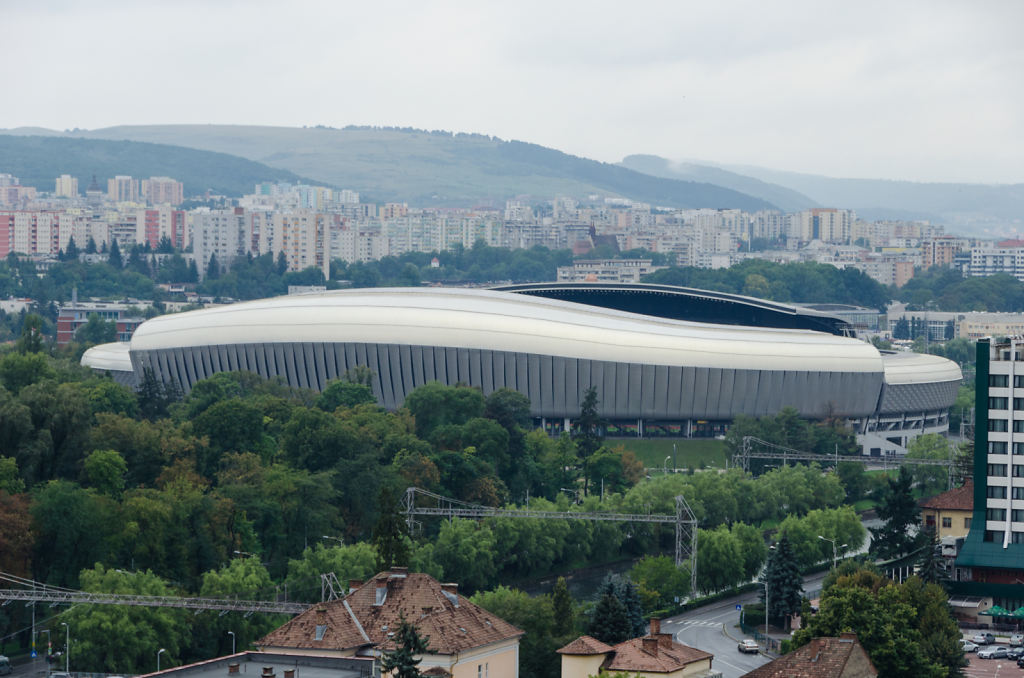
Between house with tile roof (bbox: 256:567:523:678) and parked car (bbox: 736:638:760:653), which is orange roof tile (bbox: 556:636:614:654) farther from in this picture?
parked car (bbox: 736:638:760:653)

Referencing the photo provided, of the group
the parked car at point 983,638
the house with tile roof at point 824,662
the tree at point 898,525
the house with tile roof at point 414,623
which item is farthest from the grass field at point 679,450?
the house with tile roof at point 414,623

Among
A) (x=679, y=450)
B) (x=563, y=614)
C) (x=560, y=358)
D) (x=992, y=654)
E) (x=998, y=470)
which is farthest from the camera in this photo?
(x=560, y=358)

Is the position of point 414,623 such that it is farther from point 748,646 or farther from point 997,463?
point 997,463

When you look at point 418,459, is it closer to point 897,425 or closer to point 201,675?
point 201,675

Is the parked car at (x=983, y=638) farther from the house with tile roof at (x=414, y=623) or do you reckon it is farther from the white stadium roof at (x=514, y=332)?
the white stadium roof at (x=514, y=332)

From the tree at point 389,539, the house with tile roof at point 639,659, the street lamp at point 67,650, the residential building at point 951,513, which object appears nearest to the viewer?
the house with tile roof at point 639,659

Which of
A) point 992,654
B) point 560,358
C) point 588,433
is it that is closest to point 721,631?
point 992,654

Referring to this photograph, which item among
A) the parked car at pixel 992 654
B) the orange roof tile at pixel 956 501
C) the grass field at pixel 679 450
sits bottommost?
the grass field at pixel 679 450

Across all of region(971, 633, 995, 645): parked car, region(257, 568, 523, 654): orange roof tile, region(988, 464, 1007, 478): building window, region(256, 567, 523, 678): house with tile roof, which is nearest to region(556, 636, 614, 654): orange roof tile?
region(256, 567, 523, 678): house with tile roof
